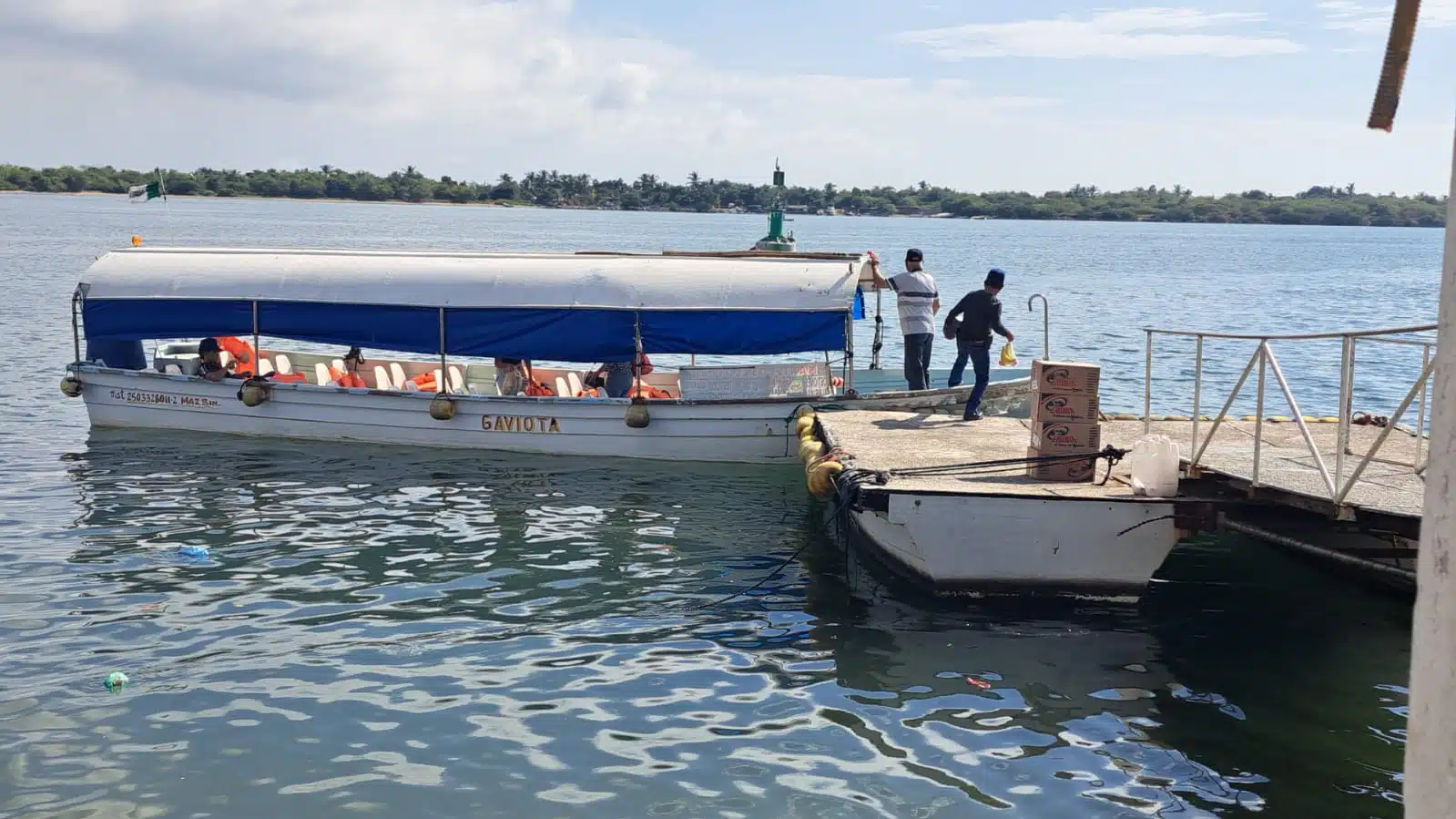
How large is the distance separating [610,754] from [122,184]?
182 m

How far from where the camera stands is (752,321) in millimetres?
18469

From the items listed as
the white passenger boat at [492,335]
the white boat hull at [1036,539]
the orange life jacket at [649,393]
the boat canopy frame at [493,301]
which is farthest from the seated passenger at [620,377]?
the white boat hull at [1036,539]

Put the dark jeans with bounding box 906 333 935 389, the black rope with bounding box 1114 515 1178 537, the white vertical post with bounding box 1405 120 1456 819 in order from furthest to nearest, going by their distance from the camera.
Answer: the dark jeans with bounding box 906 333 935 389 < the black rope with bounding box 1114 515 1178 537 < the white vertical post with bounding box 1405 120 1456 819

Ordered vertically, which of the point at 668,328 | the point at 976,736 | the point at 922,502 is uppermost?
the point at 668,328

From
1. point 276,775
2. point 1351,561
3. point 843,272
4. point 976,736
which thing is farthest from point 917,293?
point 276,775

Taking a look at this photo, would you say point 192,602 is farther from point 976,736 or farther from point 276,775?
point 976,736

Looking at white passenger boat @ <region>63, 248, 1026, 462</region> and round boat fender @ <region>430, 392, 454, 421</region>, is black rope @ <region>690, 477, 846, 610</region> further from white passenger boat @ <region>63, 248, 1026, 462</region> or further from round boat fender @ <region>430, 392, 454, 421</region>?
round boat fender @ <region>430, 392, 454, 421</region>

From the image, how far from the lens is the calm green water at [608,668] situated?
28.6ft

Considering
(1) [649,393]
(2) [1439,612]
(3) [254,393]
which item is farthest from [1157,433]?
(3) [254,393]

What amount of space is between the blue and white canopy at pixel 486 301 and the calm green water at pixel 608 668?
7.37 feet

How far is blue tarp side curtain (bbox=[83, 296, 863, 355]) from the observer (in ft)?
60.7

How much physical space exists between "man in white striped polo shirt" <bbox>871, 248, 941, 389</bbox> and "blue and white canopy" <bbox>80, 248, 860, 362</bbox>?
0.90 metres

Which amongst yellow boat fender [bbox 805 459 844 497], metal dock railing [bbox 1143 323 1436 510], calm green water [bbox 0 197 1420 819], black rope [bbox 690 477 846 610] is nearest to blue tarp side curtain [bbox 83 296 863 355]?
calm green water [bbox 0 197 1420 819]

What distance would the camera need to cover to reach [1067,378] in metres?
12.4
